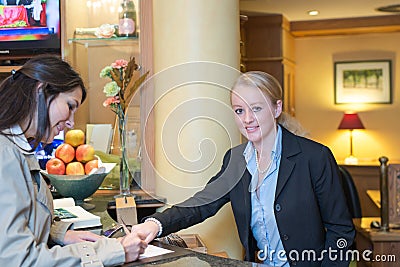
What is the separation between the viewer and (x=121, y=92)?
251 cm

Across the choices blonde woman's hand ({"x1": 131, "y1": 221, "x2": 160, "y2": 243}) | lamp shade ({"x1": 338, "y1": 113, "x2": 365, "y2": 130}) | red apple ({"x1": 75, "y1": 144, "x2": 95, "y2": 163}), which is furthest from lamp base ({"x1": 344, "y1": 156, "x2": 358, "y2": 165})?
blonde woman's hand ({"x1": 131, "y1": 221, "x2": 160, "y2": 243})

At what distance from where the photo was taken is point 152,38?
262 centimetres

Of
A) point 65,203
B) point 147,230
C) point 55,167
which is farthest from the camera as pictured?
point 55,167

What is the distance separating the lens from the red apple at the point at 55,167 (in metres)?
2.41

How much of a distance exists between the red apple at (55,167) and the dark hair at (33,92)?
1.08m

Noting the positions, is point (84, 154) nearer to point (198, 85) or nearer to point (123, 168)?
point (123, 168)

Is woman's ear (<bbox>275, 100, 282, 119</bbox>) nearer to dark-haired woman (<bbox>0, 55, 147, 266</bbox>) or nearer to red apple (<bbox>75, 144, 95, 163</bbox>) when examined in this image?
dark-haired woman (<bbox>0, 55, 147, 266</bbox>)

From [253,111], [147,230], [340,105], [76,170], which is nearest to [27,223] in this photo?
[147,230]

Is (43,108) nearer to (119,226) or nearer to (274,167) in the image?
(119,226)

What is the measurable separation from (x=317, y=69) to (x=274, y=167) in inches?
209

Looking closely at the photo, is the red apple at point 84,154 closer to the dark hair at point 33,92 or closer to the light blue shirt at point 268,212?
the light blue shirt at point 268,212

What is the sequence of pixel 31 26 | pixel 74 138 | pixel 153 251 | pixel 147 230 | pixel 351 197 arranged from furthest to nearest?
pixel 351 197 → pixel 31 26 → pixel 74 138 → pixel 147 230 → pixel 153 251

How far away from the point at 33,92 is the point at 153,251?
497mm

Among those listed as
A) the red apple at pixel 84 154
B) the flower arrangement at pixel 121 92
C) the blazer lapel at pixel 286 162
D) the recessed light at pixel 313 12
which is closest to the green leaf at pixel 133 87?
the flower arrangement at pixel 121 92
